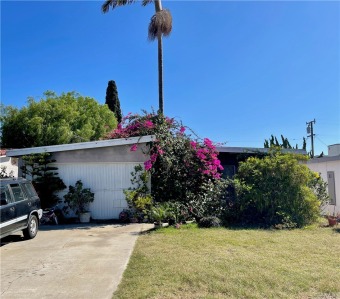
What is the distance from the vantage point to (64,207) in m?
12.3

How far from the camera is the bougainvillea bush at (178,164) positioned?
12.2 m

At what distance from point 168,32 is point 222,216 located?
9.21m

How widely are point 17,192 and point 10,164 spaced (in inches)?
157

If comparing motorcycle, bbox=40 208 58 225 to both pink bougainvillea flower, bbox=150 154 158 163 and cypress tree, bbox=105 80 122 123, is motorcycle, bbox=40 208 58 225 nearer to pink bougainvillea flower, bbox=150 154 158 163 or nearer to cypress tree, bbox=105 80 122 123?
pink bougainvillea flower, bbox=150 154 158 163

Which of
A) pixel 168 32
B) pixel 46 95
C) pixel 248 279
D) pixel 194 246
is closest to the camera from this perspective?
pixel 248 279

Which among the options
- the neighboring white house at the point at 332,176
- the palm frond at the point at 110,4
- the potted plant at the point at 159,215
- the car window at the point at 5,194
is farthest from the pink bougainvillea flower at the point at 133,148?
the neighboring white house at the point at 332,176

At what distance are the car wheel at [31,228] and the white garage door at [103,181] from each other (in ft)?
10.4

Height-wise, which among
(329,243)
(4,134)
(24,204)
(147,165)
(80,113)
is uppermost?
(80,113)

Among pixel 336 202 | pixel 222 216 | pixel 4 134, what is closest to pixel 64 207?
pixel 222 216

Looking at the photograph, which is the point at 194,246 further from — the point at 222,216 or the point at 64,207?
the point at 64,207

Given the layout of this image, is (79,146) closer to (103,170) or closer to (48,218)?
(103,170)

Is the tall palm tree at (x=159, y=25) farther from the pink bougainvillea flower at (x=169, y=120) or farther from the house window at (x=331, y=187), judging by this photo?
the house window at (x=331, y=187)

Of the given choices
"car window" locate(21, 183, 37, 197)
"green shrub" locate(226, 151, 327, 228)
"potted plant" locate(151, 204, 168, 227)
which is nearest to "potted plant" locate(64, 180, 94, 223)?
"car window" locate(21, 183, 37, 197)

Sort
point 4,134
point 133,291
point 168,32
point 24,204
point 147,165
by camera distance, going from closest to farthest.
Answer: point 133,291
point 24,204
point 147,165
point 168,32
point 4,134
